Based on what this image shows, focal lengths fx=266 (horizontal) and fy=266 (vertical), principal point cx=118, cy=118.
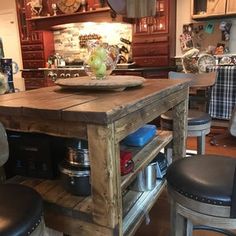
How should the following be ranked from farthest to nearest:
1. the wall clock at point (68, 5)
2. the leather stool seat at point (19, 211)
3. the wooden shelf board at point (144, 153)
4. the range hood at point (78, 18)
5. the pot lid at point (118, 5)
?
the wall clock at point (68, 5), the range hood at point (78, 18), the pot lid at point (118, 5), the wooden shelf board at point (144, 153), the leather stool seat at point (19, 211)

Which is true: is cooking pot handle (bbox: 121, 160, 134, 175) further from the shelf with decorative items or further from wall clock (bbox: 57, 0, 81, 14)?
wall clock (bbox: 57, 0, 81, 14)

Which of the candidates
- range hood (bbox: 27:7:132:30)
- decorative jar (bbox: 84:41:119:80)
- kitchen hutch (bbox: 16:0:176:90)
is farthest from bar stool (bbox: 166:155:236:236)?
range hood (bbox: 27:7:132:30)

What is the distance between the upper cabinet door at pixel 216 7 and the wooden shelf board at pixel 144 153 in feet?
8.38

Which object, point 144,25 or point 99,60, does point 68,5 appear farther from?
point 99,60

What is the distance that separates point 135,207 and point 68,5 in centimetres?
415

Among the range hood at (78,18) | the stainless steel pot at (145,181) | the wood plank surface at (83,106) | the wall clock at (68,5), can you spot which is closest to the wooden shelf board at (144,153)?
the stainless steel pot at (145,181)

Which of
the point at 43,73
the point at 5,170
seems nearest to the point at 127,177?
the point at 5,170

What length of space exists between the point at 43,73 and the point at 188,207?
4612 millimetres

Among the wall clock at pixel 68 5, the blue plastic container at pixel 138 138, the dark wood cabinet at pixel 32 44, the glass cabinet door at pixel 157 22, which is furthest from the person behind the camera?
the dark wood cabinet at pixel 32 44

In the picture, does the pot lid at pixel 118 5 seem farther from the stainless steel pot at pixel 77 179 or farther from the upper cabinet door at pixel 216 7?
the upper cabinet door at pixel 216 7

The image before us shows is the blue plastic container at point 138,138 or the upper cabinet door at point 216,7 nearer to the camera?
the blue plastic container at point 138,138

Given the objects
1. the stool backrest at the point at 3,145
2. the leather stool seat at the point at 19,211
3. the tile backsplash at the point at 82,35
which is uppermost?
the tile backsplash at the point at 82,35

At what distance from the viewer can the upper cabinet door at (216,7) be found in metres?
3.60

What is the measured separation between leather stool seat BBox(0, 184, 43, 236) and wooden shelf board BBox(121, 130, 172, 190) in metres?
0.45
